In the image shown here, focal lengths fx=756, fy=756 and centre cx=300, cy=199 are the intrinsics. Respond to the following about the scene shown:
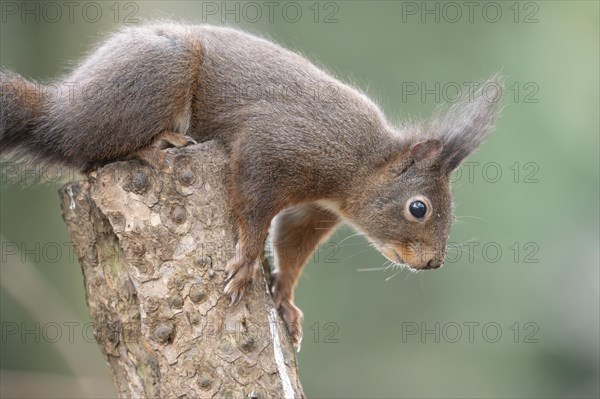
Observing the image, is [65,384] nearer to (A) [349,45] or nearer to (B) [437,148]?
(B) [437,148]

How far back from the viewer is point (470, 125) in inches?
202

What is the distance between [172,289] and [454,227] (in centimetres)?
535

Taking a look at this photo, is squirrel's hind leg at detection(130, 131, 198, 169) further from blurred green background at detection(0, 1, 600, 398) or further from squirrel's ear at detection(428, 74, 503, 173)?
blurred green background at detection(0, 1, 600, 398)

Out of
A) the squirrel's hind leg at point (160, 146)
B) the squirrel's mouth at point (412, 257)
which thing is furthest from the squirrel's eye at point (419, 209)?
the squirrel's hind leg at point (160, 146)

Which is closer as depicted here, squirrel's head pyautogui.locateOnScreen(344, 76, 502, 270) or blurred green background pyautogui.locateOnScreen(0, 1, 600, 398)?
squirrel's head pyautogui.locateOnScreen(344, 76, 502, 270)

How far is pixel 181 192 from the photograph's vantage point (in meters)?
4.20

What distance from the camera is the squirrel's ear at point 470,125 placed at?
511cm

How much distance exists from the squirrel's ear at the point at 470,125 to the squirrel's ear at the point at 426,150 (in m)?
0.05

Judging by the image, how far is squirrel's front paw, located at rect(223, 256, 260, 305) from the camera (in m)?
4.09

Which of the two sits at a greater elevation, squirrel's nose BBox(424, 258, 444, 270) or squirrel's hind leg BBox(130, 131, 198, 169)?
squirrel's hind leg BBox(130, 131, 198, 169)

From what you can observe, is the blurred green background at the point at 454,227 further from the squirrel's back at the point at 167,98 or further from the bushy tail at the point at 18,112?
the bushy tail at the point at 18,112

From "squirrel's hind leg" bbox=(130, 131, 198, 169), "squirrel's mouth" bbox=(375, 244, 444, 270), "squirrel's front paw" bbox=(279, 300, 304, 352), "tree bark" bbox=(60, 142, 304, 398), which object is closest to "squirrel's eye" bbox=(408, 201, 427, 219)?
"squirrel's mouth" bbox=(375, 244, 444, 270)

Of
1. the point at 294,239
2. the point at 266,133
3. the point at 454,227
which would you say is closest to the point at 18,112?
the point at 266,133

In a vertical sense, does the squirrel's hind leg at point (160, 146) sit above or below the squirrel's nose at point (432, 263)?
above
